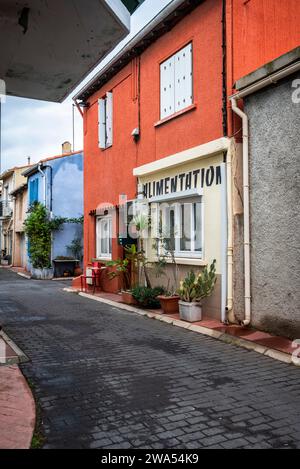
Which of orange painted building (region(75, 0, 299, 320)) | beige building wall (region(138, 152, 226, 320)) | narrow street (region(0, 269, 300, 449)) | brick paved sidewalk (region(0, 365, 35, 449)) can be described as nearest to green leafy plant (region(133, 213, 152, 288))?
orange painted building (region(75, 0, 299, 320))

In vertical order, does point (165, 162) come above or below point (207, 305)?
above

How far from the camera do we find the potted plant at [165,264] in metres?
8.96

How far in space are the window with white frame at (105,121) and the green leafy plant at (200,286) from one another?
6.20 meters

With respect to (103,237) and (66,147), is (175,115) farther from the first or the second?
(66,147)

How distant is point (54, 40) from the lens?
3.45 metres

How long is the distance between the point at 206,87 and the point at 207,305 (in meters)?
4.30

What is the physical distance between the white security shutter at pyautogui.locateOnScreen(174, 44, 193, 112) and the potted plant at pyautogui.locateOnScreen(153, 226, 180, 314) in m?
2.80

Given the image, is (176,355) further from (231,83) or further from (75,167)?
(75,167)

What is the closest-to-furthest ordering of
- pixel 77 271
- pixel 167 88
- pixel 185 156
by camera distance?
1. pixel 185 156
2. pixel 167 88
3. pixel 77 271

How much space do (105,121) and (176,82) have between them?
422 cm

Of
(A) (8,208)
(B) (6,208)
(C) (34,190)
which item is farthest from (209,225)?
(B) (6,208)

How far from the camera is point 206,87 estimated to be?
8562 mm

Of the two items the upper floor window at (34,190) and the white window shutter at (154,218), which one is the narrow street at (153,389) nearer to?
the white window shutter at (154,218)

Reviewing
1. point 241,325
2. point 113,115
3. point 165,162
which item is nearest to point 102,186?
point 113,115
